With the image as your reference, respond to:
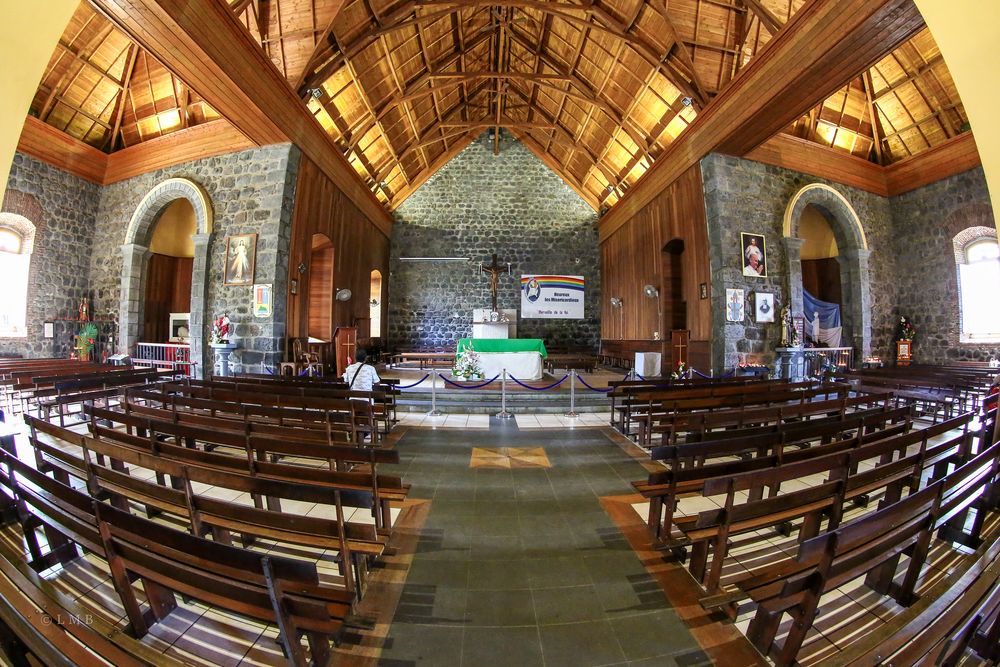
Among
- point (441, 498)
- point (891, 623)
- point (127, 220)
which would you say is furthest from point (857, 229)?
point (127, 220)

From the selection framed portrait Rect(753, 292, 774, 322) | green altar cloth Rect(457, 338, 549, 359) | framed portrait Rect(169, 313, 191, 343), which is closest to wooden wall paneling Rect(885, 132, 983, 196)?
framed portrait Rect(753, 292, 774, 322)

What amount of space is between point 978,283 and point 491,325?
1293 cm

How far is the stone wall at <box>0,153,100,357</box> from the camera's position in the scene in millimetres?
8328

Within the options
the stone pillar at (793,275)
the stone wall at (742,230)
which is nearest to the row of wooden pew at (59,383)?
the stone wall at (742,230)

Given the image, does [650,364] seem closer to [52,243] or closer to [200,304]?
[200,304]

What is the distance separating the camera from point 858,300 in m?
9.83

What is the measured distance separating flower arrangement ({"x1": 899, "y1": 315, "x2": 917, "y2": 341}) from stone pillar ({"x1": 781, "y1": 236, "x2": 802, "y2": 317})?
4.44 meters

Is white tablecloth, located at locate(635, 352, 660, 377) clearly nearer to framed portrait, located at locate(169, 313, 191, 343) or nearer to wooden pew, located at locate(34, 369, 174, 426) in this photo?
wooden pew, located at locate(34, 369, 174, 426)

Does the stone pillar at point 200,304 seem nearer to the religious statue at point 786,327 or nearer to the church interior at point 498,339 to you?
the church interior at point 498,339

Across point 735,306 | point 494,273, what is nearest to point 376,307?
point 494,273

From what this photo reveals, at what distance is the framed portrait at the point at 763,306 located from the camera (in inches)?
316

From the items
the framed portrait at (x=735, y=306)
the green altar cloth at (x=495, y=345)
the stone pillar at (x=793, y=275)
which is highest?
Answer: the stone pillar at (x=793, y=275)

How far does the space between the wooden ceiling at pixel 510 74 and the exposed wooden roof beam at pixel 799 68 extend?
0.50 meters

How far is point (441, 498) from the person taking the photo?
3.27m
